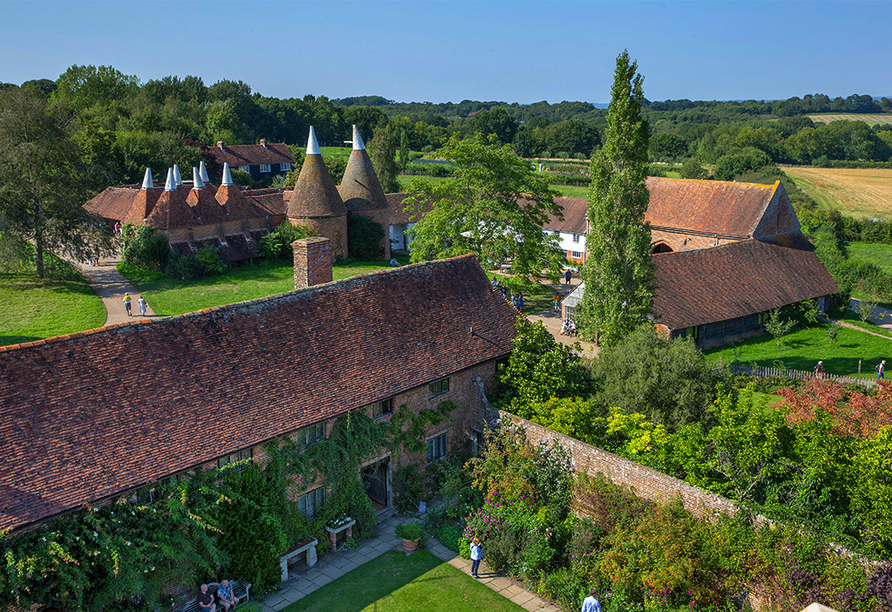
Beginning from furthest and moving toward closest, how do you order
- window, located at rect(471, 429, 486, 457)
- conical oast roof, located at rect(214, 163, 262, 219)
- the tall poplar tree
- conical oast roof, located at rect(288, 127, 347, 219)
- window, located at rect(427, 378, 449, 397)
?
1. conical oast roof, located at rect(214, 163, 262, 219)
2. conical oast roof, located at rect(288, 127, 347, 219)
3. the tall poplar tree
4. window, located at rect(471, 429, 486, 457)
5. window, located at rect(427, 378, 449, 397)

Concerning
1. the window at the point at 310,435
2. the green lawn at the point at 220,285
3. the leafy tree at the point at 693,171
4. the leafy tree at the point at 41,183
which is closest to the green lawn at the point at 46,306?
the leafy tree at the point at 41,183

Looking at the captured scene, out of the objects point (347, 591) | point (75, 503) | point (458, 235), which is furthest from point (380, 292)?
point (458, 235)

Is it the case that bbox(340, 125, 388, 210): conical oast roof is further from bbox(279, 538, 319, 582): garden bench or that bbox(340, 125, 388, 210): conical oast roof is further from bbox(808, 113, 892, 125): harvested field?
bbox(808, 113, 892, 125): harvested field

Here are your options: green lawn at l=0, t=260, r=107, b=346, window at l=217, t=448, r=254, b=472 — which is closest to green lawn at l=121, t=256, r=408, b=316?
green lawn at l=0, t=260, r=107, b=346

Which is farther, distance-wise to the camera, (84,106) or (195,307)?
(84,106)

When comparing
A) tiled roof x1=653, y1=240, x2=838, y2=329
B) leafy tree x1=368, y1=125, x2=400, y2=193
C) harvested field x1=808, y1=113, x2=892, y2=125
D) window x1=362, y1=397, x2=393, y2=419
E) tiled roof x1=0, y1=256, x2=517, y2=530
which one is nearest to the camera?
tiled roof x1=0, y1=256, x2=517, y2=530

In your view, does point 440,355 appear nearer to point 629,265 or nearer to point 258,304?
point 258,304

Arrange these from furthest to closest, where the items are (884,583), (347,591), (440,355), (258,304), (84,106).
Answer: (84,106) → (440,355) → (258,304) → (347,591) → (884,583)
